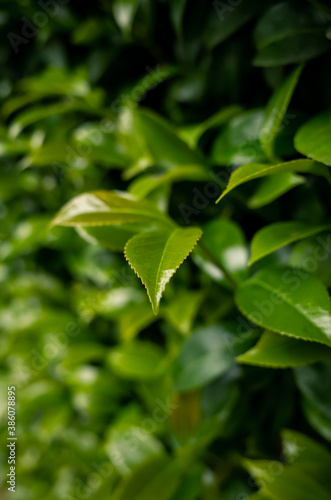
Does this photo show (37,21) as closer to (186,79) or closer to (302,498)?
(186,79)

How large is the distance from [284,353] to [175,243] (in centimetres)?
20

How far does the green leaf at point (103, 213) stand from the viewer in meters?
0.47

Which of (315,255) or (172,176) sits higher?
(172,176)

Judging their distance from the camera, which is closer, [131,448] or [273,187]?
[273,187]

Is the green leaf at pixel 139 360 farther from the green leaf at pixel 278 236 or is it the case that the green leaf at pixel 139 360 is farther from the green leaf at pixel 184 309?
the green leaf at pixel 278 236

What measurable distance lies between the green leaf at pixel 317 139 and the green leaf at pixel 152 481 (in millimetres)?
598

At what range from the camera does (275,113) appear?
0.53m

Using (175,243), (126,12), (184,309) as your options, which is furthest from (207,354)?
(126,12)

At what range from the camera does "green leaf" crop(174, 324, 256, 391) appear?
566 mm

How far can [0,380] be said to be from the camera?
3.97ft

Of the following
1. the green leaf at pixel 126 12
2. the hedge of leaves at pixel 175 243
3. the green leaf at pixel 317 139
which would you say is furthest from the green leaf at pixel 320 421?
the green leaf at pixel 126 12

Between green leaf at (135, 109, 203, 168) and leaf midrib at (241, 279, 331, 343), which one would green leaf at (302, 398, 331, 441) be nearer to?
leaf midrib at (241, 279, 331, 343)

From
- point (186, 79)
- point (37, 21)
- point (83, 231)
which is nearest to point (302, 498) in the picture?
point (83, 231)

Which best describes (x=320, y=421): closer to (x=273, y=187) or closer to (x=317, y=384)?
(x=317, y=384)
